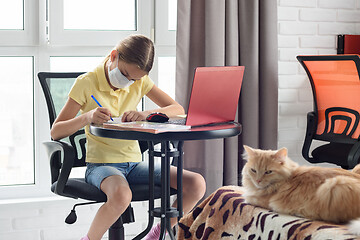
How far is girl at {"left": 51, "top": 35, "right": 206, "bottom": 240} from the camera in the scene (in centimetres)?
191

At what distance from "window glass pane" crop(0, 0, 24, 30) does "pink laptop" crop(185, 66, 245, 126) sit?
51.9 inches

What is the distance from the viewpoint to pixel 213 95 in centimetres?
175

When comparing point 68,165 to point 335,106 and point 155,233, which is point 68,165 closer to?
point 155,233

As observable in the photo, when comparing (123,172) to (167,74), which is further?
(167,74)

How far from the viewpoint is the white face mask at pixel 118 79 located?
2.03 m

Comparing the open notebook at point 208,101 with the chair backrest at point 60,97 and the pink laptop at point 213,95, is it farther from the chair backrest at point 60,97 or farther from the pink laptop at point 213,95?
the chair backrest at point 60,97

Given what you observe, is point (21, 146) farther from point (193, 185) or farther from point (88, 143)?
point (193, 185)

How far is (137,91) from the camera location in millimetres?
2223

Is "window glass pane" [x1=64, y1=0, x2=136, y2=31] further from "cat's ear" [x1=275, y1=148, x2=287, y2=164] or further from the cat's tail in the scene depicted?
the cat's tail

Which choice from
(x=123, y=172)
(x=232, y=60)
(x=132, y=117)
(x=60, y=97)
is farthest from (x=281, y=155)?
(x=232, y=60)

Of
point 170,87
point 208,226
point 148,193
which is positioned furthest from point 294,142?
point 208,226

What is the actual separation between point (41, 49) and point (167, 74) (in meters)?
0.68

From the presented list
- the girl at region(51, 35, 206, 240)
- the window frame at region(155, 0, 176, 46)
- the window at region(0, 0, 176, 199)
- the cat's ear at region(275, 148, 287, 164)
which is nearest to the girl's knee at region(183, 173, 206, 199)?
the girl at region(51, 35, 206, 240)

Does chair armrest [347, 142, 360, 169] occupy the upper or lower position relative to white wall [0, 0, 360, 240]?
lower
